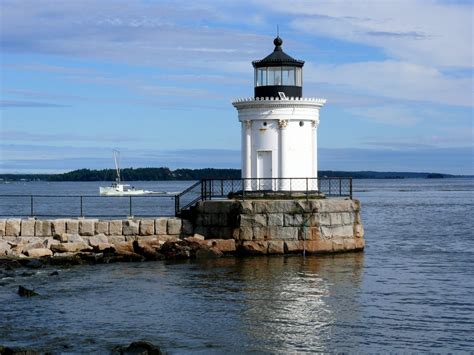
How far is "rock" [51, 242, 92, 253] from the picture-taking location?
23906 millimetres

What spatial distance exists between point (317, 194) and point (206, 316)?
10.1m

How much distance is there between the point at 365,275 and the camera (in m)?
21.5

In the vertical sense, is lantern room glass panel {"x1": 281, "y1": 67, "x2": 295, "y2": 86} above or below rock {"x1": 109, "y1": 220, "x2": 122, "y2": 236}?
above

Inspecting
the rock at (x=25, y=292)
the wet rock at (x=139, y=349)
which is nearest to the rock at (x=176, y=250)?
the rock at (x=25, y=292)

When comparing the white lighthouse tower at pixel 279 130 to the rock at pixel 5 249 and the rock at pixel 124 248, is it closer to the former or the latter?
the rock at pixel 124 248

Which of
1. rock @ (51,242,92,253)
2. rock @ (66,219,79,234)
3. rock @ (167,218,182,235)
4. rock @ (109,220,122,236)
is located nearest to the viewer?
rock @ (51,242,92,253)

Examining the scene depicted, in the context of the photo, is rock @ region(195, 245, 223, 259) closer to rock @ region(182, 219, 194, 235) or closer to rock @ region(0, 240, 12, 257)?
rock @ region(182, 219, 194, 235)

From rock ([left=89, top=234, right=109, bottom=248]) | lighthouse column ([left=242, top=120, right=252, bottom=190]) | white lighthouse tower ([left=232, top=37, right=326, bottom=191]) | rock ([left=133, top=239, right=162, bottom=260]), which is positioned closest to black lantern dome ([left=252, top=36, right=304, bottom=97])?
white lighthouse tower ([left=232, top=37, right=326, bottom=191])

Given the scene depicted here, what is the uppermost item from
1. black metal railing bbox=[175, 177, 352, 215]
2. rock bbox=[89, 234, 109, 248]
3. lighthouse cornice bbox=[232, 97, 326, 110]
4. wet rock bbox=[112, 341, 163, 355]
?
lighthouse cornice bbox=[232, 97, 326, 110]

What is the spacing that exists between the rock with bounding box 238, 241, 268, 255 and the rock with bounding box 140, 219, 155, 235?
2932 mm

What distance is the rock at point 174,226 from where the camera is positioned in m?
25.6

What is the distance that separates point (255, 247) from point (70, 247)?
17.2ft

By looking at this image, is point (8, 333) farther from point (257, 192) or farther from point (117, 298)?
point (257, 192)

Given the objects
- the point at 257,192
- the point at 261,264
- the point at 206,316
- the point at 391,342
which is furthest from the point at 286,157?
the point at 391,342
